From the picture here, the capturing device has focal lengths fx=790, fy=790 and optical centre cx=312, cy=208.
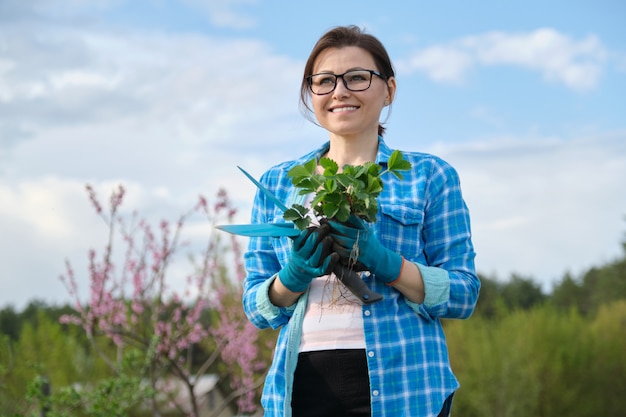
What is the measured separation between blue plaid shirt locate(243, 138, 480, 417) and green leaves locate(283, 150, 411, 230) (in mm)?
198

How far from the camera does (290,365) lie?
6.05 ft

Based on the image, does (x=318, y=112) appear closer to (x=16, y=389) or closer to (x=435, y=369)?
(x=435, y=369)

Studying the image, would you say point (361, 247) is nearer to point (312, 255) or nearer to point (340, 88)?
point (312, 255)

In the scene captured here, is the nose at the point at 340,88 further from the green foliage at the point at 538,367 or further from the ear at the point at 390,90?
the green foliage at the point at 538,367

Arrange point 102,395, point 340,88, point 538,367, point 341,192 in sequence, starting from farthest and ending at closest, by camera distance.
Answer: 1. point 538,367
2. point 102,395
3. point 340,88
4. point 341,192

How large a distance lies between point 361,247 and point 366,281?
0.16 m

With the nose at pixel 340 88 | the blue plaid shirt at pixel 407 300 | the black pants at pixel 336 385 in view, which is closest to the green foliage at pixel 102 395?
the blue plaid shirt at pixel 407 300

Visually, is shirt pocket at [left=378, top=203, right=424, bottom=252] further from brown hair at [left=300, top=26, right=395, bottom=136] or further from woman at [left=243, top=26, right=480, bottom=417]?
brown hair at [left=300, top=26, right=395, bottom=136]

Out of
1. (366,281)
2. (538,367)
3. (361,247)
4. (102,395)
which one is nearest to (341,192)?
(361,247)

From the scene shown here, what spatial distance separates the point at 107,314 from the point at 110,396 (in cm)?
81

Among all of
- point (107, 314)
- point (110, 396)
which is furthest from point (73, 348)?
point (110, 396)

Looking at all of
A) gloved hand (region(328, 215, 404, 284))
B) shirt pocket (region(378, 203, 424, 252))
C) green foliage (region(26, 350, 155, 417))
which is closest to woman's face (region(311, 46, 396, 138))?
shirt pocket (region(378, 203, 424, 252))

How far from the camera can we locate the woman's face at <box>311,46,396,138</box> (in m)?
2.03

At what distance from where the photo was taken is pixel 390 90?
84.4 inches
